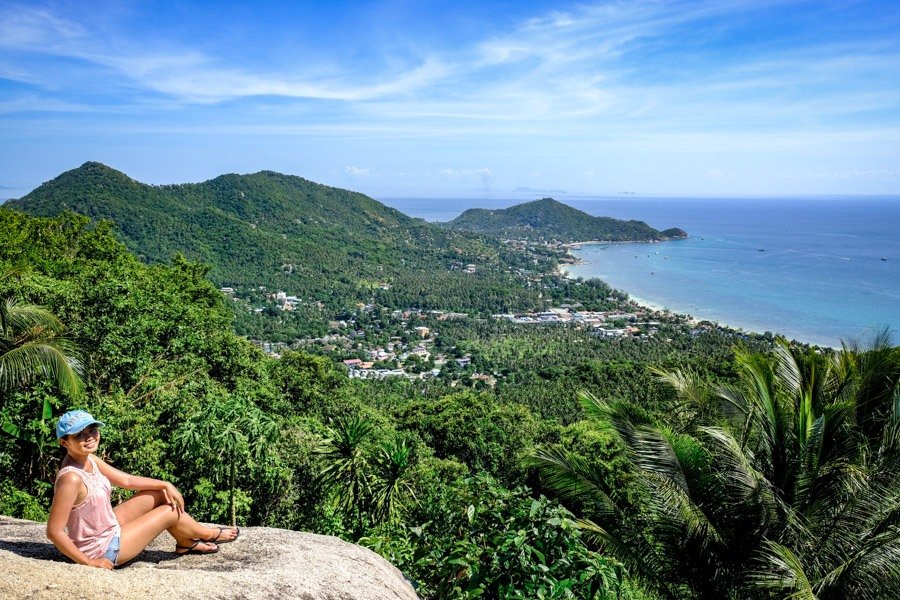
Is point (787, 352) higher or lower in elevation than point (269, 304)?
higher

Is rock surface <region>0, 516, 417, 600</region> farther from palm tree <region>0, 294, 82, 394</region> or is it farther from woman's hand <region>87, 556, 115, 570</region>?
palm tree <region>0, 294, 82, 394</region>

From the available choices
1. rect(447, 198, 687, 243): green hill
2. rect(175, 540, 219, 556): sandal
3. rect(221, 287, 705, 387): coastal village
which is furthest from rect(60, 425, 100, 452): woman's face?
rect(447, 198, 687, 243): green hill

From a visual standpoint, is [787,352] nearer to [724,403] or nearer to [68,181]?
[724,403]

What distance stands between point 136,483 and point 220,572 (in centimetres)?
79

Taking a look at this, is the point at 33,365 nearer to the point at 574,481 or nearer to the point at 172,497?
the point at 172,497

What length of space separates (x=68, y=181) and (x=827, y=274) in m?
103

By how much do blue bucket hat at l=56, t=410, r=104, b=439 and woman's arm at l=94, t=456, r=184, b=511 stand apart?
37 centimetres

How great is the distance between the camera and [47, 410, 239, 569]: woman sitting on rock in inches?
121

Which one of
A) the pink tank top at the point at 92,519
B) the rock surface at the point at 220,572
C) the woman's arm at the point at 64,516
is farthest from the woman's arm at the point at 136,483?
the rock surface at the point at 220,572

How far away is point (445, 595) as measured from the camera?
13.3 ft

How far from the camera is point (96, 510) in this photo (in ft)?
10.5

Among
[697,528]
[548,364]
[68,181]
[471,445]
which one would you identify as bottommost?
[548,364]

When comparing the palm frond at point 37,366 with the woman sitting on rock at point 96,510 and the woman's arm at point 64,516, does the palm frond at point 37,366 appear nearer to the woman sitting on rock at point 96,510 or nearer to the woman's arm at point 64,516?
the woman sitting on rock at point 96,510

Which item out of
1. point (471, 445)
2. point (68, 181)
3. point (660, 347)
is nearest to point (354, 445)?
point (471, 445)
